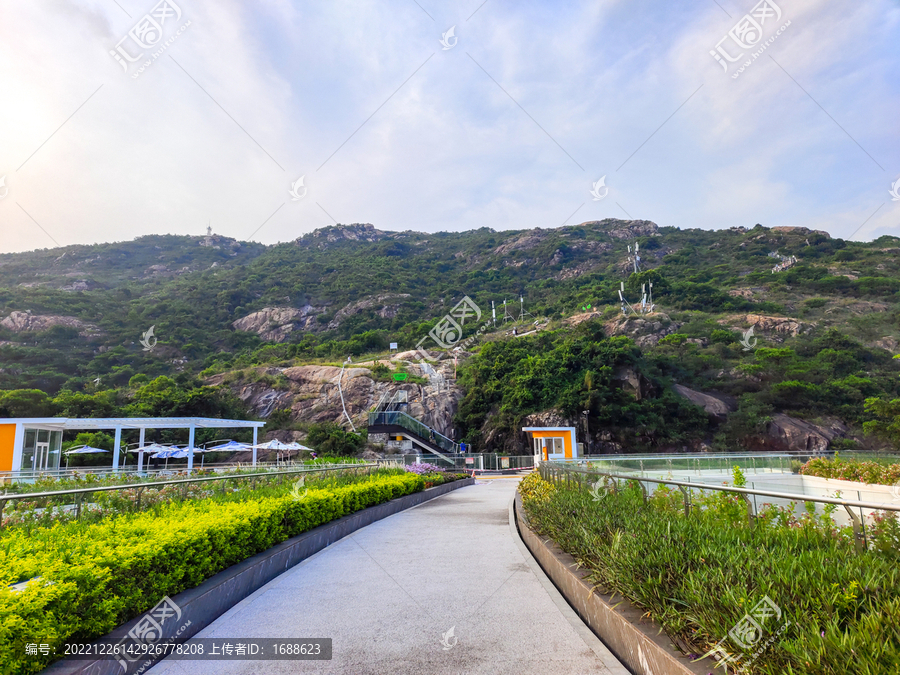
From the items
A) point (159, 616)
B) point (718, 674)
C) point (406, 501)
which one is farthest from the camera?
point (406, 501)

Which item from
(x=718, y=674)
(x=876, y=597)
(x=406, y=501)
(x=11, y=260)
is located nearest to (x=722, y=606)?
(x=718, y=674)

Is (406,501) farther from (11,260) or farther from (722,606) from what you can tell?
(11,260)

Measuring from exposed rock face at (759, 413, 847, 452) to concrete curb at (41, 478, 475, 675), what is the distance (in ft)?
150

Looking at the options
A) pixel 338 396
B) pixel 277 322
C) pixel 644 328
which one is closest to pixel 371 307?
pixel 277 322

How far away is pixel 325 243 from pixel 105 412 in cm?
9523

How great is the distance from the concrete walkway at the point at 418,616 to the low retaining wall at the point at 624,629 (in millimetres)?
120

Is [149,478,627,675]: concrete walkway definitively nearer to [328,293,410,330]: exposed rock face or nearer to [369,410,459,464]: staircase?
[369,410,459,464]: staircase

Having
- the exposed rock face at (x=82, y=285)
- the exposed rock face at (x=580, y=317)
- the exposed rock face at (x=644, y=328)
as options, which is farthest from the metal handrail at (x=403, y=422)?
the exposed rock face at (x=82, y=285)

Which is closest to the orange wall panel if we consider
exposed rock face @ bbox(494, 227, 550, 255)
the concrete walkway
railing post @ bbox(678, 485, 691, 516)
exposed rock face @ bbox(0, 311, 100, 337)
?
the concrete walkway

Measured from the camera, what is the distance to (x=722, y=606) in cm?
325

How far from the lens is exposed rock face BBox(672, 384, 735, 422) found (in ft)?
155

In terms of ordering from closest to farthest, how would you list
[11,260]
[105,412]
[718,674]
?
[718,674], [105,412], [11,260]

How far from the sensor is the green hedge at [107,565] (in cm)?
309

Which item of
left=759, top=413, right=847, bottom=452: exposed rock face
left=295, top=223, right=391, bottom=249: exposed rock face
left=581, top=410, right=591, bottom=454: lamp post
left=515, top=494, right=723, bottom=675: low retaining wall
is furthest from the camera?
left=295, top=223, right=391, bottom=249: exposed rock face
